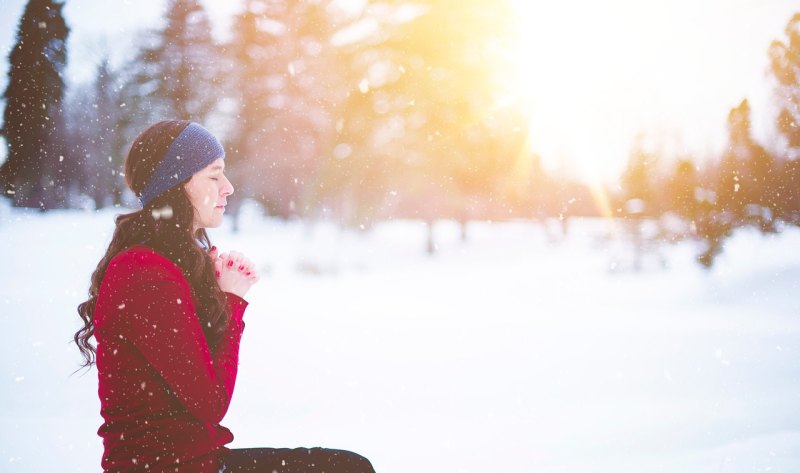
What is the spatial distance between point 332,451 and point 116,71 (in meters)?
7.80

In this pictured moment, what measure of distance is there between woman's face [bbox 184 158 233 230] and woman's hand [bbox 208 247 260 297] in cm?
10

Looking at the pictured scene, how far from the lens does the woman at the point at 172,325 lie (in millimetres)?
1188

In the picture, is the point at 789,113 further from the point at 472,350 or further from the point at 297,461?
the point at 297,461

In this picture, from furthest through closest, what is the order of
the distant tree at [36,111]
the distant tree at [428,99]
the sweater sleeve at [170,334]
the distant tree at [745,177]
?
the distant tree at [745,177]
the distant tree at [428,99]
the distant tree at [36,111]
the sweater sleeve at [170,334]

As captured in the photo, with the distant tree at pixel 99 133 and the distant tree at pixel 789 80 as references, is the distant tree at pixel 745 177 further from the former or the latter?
the distant tree at pixel 99 133

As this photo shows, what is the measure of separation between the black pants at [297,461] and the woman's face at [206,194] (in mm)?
650

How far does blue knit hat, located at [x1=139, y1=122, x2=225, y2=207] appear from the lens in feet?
4.67

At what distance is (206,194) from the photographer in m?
1.51

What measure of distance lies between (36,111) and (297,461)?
331 inches

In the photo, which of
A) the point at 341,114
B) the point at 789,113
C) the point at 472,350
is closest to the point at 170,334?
the point at 472,350

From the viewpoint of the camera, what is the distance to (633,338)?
23.7 feet

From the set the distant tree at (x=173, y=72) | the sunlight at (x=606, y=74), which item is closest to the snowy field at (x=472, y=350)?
the sunlight at (x=606, y=74)

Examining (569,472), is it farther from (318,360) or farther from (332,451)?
(318,360)

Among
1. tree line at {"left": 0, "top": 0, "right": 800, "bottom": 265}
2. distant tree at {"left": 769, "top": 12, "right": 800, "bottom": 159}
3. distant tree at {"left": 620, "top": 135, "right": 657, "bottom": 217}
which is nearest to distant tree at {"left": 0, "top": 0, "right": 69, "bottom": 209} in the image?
tree line at {"left": 0, "top": 0, "right": 800, "bottom": 265}
